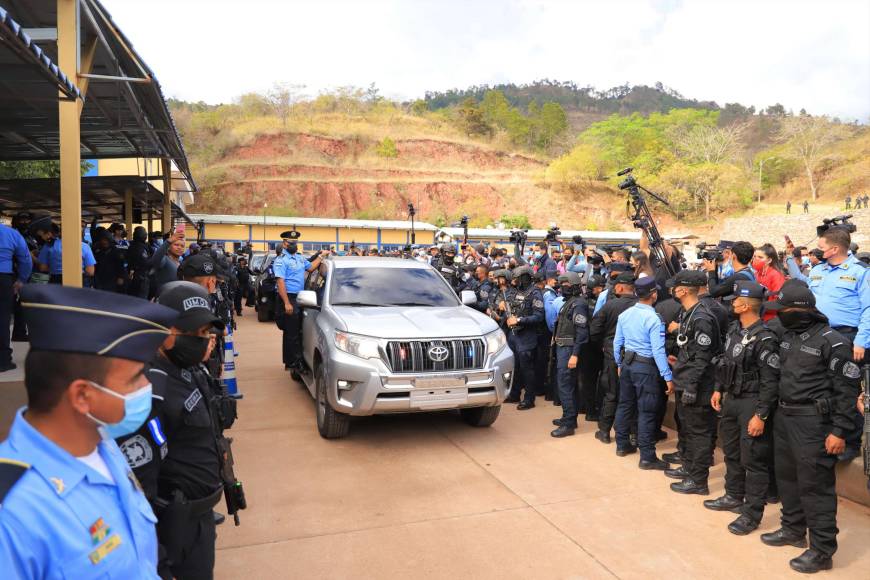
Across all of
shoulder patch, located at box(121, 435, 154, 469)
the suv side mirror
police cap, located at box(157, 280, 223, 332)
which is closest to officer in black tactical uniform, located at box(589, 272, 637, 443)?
the suv side mirror

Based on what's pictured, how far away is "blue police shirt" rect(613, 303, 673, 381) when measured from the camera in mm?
5461

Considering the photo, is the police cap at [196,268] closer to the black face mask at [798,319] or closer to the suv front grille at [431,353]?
the suv front grille at [431,353]

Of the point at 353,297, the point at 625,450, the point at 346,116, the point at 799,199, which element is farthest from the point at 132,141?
the point at 346,116

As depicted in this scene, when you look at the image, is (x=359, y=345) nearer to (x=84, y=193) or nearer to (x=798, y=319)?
(x=798, y=319)

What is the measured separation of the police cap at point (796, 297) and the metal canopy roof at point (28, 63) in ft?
17.2

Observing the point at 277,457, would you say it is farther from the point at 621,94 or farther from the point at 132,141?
the point at 621,94

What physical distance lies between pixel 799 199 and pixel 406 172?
5151cm

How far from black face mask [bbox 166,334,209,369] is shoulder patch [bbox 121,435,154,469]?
0.39 metres

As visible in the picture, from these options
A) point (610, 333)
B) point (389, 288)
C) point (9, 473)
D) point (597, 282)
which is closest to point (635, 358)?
point (610, 333)

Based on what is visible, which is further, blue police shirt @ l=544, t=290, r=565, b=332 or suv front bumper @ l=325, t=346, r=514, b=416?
blue police shirt @ l=544, t=290, r=565, b=332

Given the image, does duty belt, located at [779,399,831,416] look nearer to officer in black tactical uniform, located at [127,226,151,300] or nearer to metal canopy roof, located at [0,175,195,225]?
officer in black tactical uniform, located at [127,226,151,300]

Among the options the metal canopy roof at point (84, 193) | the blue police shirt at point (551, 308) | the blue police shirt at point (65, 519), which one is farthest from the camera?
the metal canopy roof at point (84, 193)

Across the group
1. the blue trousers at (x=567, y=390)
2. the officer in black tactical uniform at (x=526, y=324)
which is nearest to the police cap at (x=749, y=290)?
the blue trousers at (x=567, y=390)

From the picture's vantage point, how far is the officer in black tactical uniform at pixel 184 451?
2361 mm
